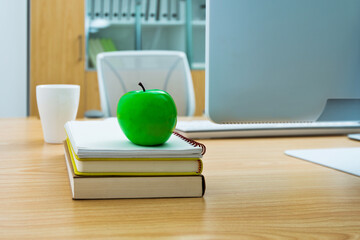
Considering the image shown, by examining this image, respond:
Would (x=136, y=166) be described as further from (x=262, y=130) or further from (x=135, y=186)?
(x=262, y=130)

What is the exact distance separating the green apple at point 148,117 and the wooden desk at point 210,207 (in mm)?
83

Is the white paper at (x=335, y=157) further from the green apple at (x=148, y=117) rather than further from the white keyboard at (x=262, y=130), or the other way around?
the green apple at (x=148, y=117)

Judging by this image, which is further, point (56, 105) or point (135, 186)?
point (56, 105)

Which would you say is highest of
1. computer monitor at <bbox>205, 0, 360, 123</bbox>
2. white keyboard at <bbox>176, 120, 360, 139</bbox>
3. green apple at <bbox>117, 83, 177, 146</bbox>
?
computer monitor at <bbox>205, 0, 360, 123</bbox>

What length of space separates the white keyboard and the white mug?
0.95 ft

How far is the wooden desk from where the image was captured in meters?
0.39

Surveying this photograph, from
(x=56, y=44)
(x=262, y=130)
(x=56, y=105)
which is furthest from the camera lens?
(x=56, y=44)

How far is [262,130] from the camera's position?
3.37ft

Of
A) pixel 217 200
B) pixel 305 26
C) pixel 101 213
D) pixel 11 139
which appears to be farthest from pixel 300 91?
pixel 11 139

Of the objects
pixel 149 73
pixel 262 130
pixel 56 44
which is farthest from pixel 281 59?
pixel 56 44

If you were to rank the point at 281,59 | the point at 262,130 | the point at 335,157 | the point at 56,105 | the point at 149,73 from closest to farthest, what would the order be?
the point at 281,59 < the point at 335,157 < the point at 56,105 < the point at 262,130 < the point at 149,73

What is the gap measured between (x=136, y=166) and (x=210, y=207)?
0.10m

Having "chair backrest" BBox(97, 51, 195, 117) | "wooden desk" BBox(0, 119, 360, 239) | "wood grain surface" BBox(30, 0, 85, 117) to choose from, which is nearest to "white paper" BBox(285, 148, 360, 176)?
"wooden desk" BBox(0, 119, 360, 239)

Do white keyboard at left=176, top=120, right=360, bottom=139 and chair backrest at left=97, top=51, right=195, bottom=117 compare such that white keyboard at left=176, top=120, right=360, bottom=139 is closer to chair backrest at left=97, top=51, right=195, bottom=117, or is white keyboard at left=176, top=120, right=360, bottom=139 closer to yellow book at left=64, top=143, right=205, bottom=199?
yellow book at left=64, top=143, right=205, bottom=199
